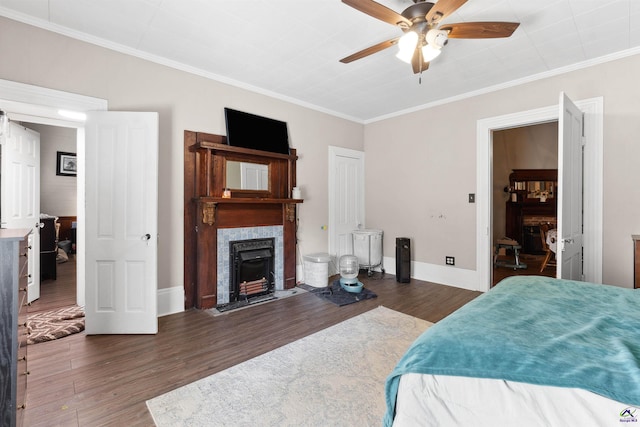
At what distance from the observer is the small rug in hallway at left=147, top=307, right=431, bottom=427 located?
5.57 ft

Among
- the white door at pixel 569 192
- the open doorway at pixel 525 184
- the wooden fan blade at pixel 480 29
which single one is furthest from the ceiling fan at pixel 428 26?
the open doorway at pixel 525 184

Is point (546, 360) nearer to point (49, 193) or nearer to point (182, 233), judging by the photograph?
point (182, 233)

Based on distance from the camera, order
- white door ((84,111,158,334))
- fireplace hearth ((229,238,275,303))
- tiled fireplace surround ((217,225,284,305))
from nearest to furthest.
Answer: white door ((84,111,158,334)) < tiled fireplace surround ((217,225,284,305)) < fireplace hearth ((229,238,275,303))

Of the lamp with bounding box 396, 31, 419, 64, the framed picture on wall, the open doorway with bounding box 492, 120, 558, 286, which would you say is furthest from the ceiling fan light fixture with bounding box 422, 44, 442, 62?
the framed picture on wall

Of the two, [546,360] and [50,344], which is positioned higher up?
[546,360]

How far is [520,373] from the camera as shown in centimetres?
101

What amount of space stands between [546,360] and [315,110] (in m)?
4.44

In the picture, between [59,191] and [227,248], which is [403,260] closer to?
[227,248]

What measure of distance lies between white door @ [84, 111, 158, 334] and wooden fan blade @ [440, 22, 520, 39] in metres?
2.75

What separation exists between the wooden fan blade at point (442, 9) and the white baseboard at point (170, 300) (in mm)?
3584

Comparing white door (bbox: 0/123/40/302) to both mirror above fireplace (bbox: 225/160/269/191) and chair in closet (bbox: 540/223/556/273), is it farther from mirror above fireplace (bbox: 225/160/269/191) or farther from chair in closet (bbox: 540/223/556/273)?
chair in closet (bbox: 540/223/556/273)

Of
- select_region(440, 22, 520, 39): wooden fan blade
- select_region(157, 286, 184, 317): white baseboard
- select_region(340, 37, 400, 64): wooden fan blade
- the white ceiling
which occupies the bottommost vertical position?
select_region(157, 286, 184, 317): white baseboard

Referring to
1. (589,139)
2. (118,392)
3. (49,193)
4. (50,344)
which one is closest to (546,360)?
(118,392)

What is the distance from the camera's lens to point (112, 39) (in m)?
2.86
